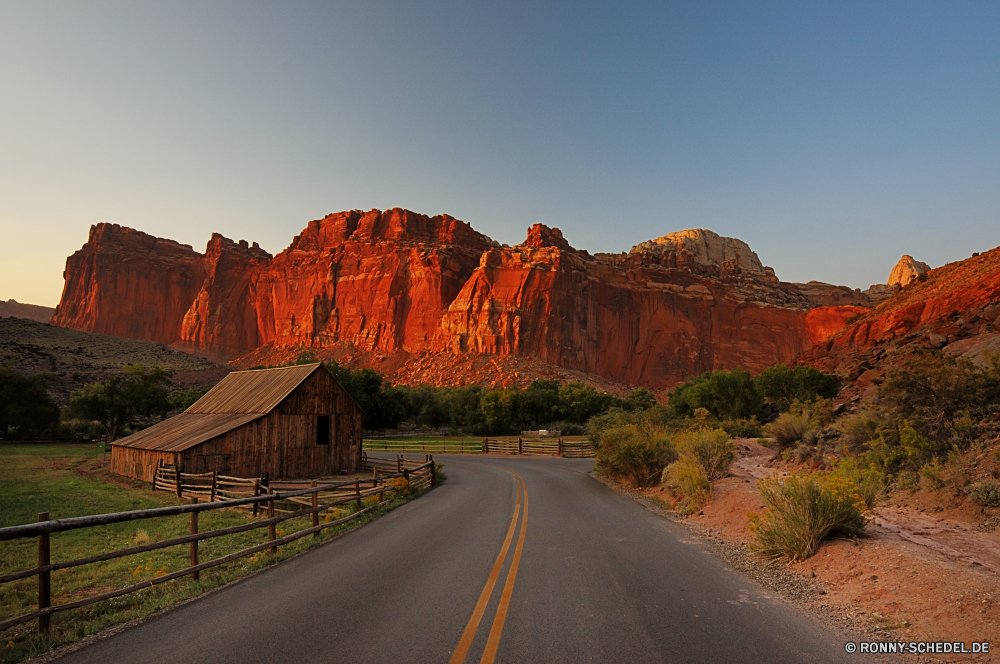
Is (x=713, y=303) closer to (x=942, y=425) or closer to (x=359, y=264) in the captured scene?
(x=359, y=264)

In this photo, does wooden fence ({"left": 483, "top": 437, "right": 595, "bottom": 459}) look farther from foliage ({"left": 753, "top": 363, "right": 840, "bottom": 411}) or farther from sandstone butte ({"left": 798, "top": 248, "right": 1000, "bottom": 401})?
sandstone butte ({"left": 798, "top": 248, "right": 1000, "bottom": 401})

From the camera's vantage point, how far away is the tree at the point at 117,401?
144ft

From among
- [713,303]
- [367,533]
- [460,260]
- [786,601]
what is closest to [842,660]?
[786,601]

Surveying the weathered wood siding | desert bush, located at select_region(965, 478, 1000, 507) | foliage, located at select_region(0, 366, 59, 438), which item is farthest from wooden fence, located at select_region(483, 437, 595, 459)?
foliage, located at select_region(0, 366, 59, 438)

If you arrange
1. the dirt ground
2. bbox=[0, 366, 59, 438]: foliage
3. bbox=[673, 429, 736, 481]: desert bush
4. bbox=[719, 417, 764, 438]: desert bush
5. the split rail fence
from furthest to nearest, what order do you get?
bbox=[0, 366, 59, 438]: foliage, the split rail fence, bbox=[719, 417, 764, 438]: desert bush, bbox=[673, 429, 736, 481]: desert bush, the dirt ground

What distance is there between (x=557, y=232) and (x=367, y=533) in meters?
129

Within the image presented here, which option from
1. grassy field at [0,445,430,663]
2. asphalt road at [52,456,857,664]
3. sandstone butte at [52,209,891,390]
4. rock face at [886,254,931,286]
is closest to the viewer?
asphalt road at [52,456,857,664]

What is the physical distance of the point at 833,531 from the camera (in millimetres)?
7969

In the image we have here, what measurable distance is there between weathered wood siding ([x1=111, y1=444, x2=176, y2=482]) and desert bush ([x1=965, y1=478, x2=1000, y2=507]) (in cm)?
2334

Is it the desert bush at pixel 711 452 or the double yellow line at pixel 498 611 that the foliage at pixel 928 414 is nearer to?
the desert bush at pixel 711 452

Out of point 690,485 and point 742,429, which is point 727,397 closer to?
point 742,429

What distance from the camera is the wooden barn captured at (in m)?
21.0

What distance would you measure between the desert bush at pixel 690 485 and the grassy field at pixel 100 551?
25.9ft

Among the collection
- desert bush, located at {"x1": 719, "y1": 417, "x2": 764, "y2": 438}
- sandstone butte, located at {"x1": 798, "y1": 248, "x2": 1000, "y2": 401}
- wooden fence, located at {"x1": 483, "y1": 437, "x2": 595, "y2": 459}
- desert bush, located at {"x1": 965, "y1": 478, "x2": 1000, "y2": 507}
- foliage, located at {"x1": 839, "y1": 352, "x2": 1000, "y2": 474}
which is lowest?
wooden fence, located at {"x1": 483, "y1": 437, "x2": 595, "y2": 459}
